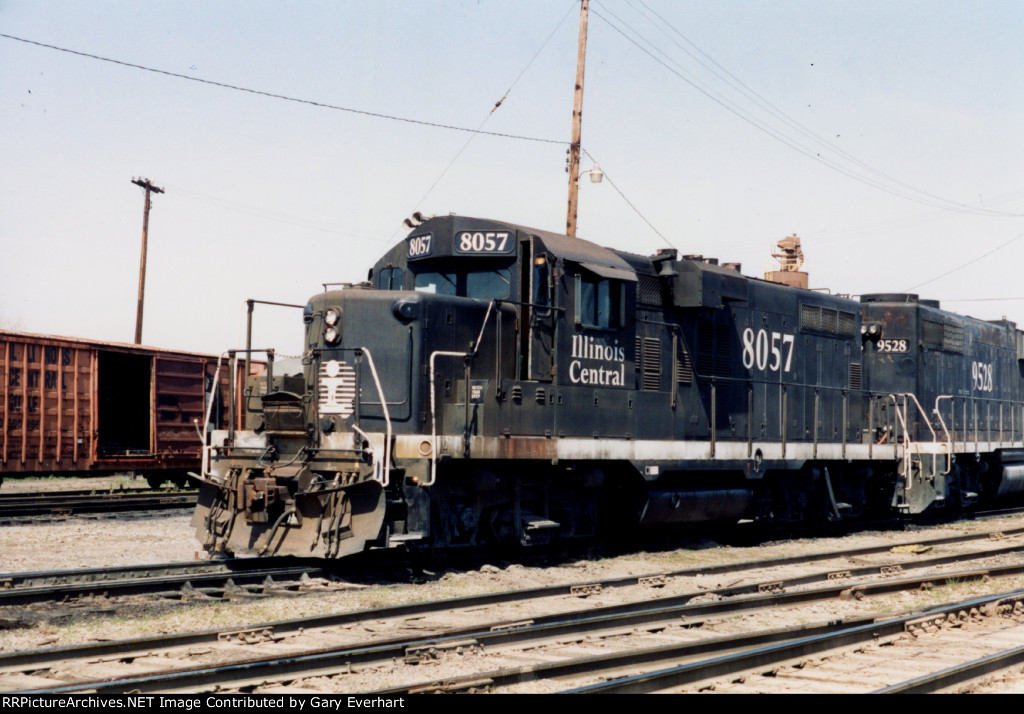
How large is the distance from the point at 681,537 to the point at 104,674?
980 centimetres

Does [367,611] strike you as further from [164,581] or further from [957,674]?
[957,674]

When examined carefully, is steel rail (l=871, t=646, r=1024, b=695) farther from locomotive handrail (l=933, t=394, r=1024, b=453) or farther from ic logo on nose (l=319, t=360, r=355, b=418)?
locomotive handrail (l=933, t=394, r=1024, b=453)

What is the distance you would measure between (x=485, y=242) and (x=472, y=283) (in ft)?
1.67

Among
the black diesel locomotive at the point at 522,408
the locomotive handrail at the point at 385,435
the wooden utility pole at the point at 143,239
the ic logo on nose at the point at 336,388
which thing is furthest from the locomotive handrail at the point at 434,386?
the wooden utility pole at the point at 143,239

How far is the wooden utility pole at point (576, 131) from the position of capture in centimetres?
2060

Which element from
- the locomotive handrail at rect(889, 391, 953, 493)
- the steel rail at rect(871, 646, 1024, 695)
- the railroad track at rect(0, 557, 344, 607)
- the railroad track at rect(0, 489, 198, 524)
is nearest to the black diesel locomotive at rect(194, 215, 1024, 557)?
the railroad track at rect(0, 557, 344, 607)

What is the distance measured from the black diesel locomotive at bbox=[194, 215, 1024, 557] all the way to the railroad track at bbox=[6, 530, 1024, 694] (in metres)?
1.70

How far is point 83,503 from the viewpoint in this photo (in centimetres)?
1930

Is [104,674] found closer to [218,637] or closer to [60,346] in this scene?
[218,637]

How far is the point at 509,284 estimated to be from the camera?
1139 cm

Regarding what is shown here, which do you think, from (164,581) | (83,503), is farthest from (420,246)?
(83,503)

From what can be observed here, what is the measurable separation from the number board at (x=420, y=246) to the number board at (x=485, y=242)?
15.1 inches

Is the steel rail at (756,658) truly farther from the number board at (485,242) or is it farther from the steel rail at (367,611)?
the number board at (485,242)

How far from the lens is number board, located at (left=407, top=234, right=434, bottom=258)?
1159cm
